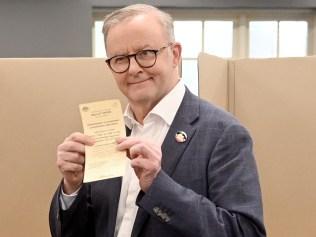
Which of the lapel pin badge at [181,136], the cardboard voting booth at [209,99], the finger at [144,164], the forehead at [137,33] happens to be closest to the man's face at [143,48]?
the forehead at [137,33]

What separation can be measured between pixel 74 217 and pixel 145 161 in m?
0.33

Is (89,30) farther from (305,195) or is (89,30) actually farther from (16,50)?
(305,195)

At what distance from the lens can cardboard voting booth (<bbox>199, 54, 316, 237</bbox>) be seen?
1893 mm

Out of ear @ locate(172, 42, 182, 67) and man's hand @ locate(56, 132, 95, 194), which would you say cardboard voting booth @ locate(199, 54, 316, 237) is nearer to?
ear @ locate(172, 42, 182, 67)

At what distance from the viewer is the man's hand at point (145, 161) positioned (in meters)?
0.96

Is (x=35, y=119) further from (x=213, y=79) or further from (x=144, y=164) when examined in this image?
(x=144, y=164)

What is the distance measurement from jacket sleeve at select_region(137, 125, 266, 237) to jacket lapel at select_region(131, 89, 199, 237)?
0.07 meters

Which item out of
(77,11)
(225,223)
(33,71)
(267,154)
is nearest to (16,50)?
(77,11)

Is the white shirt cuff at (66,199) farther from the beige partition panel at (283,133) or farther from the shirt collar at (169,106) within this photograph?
the beige partition panel at (283,133)

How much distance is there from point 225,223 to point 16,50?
3283mm

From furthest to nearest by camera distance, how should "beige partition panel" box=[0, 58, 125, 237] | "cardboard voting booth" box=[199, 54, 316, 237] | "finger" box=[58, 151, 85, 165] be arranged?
"cardboard voting booth" box=[199, 54, 316, 237] → "beige partition panel" box=[0, 58, 125, 237] → "finger" box=[58, 151, 85, 165]

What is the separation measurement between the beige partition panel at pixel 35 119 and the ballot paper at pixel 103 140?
619mm

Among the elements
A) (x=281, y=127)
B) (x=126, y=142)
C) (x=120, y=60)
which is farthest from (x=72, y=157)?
(x=281, y=127)

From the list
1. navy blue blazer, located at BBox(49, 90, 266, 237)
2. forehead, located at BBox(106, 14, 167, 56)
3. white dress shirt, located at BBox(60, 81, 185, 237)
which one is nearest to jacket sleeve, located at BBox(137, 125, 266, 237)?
navy blue blazer, located at BBox(49, 90, 266, 237)
